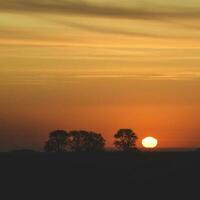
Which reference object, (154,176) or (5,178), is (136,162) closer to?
(154,176)

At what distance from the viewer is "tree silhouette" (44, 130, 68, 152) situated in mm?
67250

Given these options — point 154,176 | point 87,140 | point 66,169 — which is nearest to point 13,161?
point 66,169

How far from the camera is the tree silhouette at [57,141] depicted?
67250mm

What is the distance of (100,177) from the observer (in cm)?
2956

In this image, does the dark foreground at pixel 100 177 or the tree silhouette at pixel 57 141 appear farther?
the tree silhouette at pixel 57 141

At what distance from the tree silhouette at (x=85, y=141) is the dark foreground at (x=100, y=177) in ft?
106

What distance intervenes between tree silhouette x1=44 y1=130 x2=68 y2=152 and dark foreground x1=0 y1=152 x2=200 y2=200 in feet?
104

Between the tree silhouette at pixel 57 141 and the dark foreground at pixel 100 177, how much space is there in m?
31.7

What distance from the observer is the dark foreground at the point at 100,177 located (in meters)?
26.8

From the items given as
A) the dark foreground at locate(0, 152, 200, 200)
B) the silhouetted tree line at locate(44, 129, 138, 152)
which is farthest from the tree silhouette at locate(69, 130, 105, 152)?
the dark foreground at locate(0, 152, 200, 200)

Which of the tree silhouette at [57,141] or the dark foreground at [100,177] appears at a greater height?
the tree silhouette at [57,141]

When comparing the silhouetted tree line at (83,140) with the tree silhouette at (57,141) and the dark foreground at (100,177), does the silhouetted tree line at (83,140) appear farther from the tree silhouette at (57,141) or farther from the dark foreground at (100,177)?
the dark foreground at (100,177)

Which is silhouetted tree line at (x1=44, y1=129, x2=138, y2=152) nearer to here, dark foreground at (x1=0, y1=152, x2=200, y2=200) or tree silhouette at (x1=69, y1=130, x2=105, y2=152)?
tree silhouette at (x1=69, y1=130, x2=105, y2=152)

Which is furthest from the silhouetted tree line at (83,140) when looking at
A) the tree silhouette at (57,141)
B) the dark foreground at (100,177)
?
the dark foreground at (100,177)
